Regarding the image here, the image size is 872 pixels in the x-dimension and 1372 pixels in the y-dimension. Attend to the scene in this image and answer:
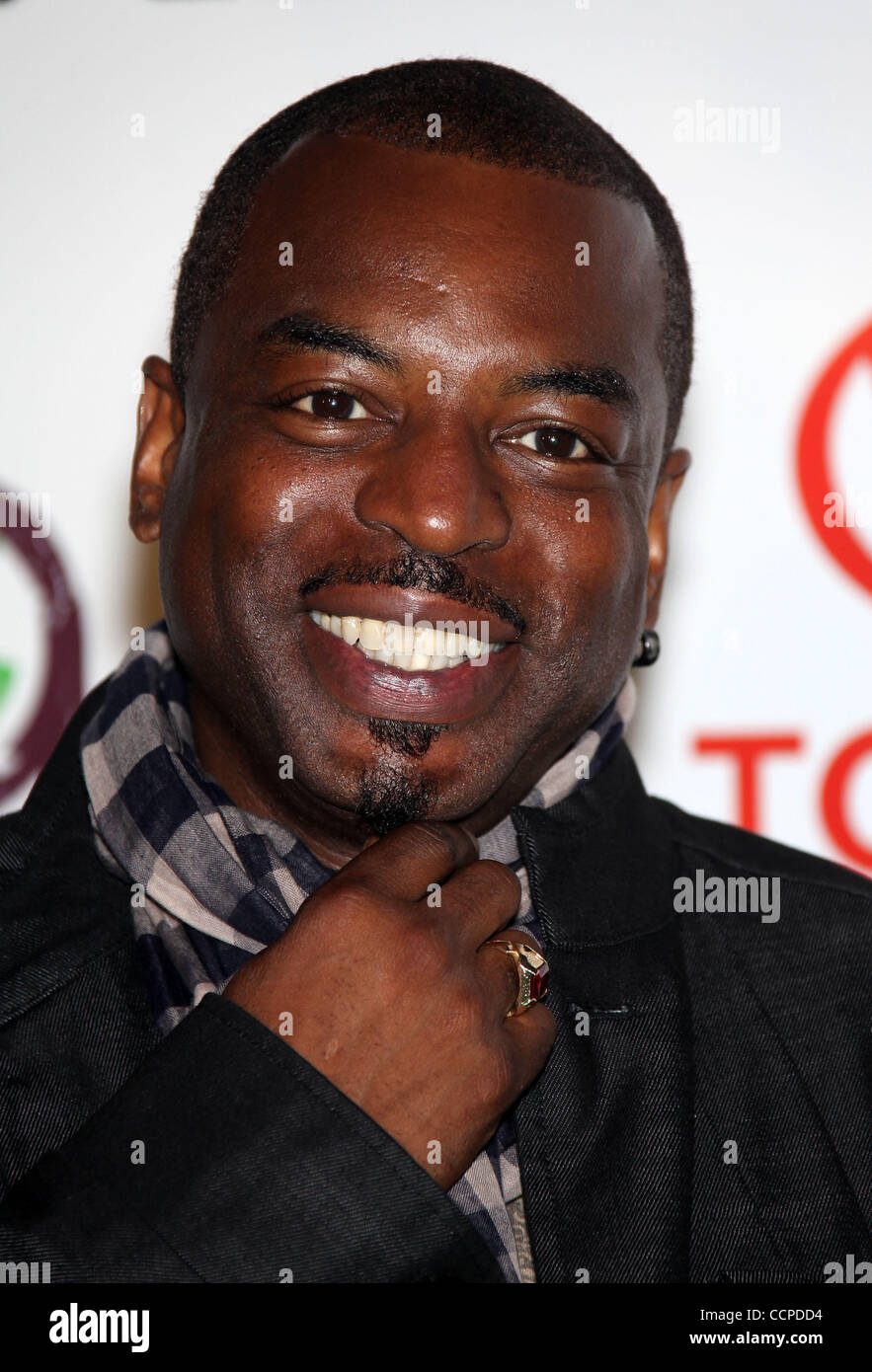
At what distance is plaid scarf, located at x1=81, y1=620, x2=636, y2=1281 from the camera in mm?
1597

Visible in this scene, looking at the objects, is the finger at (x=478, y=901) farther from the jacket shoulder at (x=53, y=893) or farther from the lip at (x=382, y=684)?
the jacket shoulder at (x=53, y=893)

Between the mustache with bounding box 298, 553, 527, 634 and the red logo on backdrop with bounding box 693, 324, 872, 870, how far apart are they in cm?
124

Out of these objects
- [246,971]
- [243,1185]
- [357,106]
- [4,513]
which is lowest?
[243,1185]

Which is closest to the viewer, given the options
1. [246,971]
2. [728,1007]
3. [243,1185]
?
[243,1185]

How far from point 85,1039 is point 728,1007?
0.72 m

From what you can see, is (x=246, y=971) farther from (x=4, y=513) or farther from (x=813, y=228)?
(x=813, y=228)

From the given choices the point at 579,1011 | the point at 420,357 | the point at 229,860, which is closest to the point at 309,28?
the point at 420,357

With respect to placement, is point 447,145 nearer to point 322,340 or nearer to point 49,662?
point 322,340

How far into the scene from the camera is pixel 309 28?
2656 mm

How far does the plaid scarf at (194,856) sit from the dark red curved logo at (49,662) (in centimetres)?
87

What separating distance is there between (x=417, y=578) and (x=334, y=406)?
0.76 feet

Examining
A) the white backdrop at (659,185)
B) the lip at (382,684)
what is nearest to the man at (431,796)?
the lip at (382,684)

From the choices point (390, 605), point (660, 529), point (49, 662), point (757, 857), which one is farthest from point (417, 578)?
point (49, 662)

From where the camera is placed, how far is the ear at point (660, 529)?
196cm
